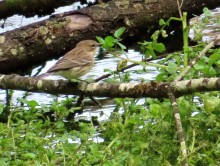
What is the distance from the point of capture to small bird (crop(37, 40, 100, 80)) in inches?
261

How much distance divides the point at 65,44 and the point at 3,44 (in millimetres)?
657

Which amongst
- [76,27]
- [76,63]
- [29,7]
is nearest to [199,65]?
[76,63]

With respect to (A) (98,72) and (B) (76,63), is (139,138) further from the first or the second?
(A) (98,72)

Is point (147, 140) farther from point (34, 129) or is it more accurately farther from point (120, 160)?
point (34, 129)

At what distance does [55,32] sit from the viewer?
8219 millimetres

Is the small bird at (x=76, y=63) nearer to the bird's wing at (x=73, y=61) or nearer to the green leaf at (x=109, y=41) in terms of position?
the bird's wing at (x=73, y=61)

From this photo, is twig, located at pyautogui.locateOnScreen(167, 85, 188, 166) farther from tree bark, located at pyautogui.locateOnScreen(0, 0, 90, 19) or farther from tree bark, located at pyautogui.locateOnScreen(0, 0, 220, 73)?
tree bark, located at pyautogui.locateOnScreen(0, 0, 90, 19)

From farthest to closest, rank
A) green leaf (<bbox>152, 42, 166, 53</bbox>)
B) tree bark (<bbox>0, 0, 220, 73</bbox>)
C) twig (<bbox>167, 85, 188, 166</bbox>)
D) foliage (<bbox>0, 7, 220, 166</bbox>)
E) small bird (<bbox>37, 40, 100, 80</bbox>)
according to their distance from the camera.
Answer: tree bark (<bbox>0, 0, 220, 73</bbox>) < small bird (<bbox>37, 40, 100, 80</bbox>) < green leaf (<bbox>152, 42, 166, 53</bbox>) < foliage (<bbox>0, 7, 220, 166</bbox>) < twig (<bbox>167, 85, 188, 166</bbox>)

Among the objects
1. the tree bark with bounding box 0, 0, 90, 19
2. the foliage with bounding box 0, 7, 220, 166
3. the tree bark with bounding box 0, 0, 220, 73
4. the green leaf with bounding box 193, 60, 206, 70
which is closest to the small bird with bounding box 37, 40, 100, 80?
the tree bark with bounding box 0, 0, 220, 73

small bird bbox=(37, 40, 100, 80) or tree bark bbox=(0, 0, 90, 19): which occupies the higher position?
small bird bbox=(37, 40, 100, 80)

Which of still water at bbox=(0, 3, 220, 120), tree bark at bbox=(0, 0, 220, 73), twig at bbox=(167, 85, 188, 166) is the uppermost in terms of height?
twig at bbox=(167, 85, 188, 166)

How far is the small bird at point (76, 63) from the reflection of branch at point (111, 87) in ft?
1.30

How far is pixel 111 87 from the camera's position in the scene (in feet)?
17.8

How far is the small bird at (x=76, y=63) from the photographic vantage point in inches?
261
